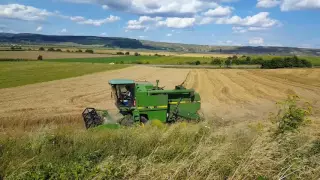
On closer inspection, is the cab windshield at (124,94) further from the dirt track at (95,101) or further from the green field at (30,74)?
the green field at (30,74)

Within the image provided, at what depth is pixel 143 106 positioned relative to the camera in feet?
47.2

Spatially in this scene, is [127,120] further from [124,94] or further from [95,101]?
[95,101]

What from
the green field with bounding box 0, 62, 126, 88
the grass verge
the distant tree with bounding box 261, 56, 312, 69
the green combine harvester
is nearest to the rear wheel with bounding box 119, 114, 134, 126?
the green combine harvester

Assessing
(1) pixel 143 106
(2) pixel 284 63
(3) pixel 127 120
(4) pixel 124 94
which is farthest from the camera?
(2) pixel 284 63

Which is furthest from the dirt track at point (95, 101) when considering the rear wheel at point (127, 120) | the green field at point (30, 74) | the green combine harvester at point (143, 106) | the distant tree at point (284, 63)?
the distant tree at point (284, 63)

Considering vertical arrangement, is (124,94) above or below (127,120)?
above

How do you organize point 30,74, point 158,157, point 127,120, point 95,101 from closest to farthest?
1. point 158,157
2. point 127,120
3. point 95,101
4. point 30,74

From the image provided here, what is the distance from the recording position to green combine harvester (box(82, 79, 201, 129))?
14.0 meters

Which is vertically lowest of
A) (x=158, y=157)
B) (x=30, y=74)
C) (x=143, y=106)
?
(x=30, y=74)

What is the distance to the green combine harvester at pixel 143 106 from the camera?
14.0 meters

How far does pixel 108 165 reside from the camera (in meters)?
5.36

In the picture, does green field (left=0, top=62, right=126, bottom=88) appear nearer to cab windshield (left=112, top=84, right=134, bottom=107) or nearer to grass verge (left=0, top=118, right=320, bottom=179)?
cab windshield (left=112, top=84, right=134, bottom=107)

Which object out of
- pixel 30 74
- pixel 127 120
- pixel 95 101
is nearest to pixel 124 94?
pixel 127 120

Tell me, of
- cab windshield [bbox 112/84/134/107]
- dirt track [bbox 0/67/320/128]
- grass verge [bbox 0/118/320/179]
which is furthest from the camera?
dirt track [bbox 0/67/320/128]
